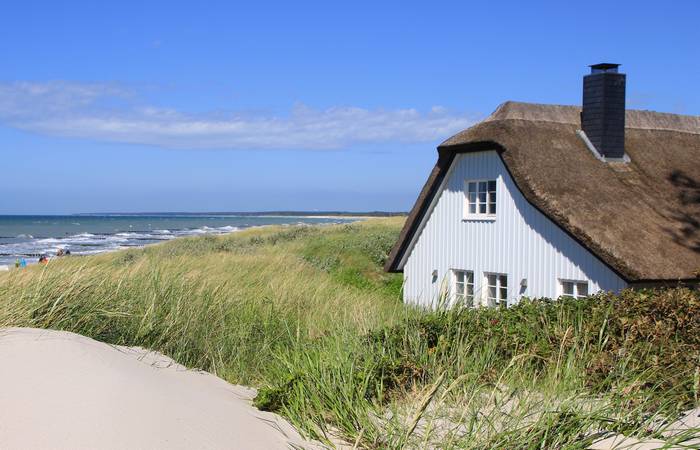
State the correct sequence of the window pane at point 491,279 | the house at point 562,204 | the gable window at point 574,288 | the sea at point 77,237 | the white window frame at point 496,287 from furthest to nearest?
the sea at point 77,237
the window pane at point 491,279
the white window frame at point 496,287
the gable window at point 574,288
the house at point 562,204

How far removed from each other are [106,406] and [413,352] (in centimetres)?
316

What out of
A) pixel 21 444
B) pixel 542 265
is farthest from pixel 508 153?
pixel 21 444

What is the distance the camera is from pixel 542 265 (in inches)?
603

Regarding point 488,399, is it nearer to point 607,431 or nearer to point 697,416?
point 607,431

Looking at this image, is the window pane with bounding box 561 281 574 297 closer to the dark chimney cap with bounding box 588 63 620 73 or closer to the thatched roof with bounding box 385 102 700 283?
the thatched roof with bounding box 385 102 700 283

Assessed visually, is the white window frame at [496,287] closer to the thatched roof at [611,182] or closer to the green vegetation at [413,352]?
the thatched roof at [611,182]

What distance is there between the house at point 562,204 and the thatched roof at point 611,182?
0.03 m

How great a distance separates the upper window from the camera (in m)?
17.0

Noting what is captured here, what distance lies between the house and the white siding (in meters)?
0.03

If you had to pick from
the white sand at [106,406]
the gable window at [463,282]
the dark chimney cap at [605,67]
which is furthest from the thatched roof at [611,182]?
the white sand at [106,406]

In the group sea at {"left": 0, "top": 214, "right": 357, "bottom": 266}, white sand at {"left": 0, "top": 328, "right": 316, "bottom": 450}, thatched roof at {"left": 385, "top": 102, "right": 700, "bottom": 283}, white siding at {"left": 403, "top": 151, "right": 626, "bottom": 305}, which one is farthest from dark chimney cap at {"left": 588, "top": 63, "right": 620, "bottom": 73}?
sea at {"left": 0, "top": 214, "right": 357, "bottom": 266}

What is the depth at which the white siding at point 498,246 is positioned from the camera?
48.0 ft

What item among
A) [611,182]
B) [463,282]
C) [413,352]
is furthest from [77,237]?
[413,352]

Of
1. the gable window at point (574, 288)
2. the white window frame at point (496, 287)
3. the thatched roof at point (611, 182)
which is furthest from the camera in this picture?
the white window frame at point (496, 287)
